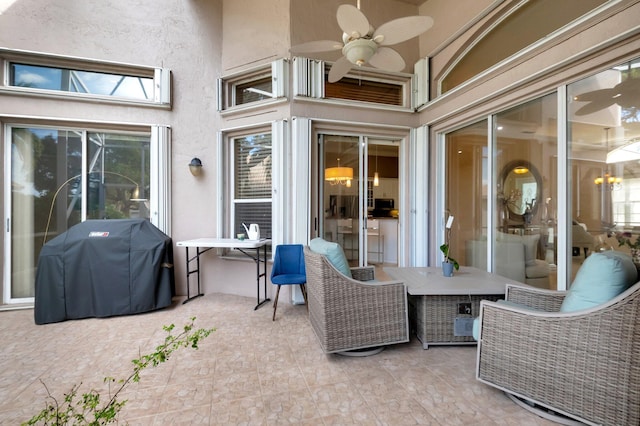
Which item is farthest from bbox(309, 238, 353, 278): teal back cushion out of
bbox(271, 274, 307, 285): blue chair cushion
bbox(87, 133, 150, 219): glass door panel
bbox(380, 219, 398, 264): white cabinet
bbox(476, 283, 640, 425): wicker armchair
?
bbox(87, 133, 150, 219): glass door panel

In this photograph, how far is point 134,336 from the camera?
8.98 feet

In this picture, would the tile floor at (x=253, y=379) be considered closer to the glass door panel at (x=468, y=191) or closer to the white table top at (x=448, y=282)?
the white table top at (x=448, y=282)

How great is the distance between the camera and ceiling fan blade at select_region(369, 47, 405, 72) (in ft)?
7.89

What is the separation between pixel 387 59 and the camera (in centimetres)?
249

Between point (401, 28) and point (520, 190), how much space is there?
2.06m

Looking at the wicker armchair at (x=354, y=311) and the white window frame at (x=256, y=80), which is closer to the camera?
the wicker armchair at (x=354, y=311)

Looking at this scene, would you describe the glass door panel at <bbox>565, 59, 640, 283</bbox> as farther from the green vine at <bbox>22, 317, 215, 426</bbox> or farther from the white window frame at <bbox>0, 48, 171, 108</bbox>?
the white window frame at <bbox>0, 48, 171, 108</bbox>

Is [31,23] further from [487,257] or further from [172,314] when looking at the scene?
[487,257]

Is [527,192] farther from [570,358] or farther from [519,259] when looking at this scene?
[570,358]

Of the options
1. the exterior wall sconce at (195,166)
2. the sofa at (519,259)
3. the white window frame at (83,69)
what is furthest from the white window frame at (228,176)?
the sofa at (519,259)

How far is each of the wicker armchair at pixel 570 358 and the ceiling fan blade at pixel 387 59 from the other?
2094 millimetres

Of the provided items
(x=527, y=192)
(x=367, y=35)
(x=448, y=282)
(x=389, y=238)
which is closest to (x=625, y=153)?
(x=527, y=192)

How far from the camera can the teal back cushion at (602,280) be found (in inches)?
59.4

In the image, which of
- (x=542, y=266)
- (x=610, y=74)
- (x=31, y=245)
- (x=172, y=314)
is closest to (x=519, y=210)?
(x=542, y=266)
